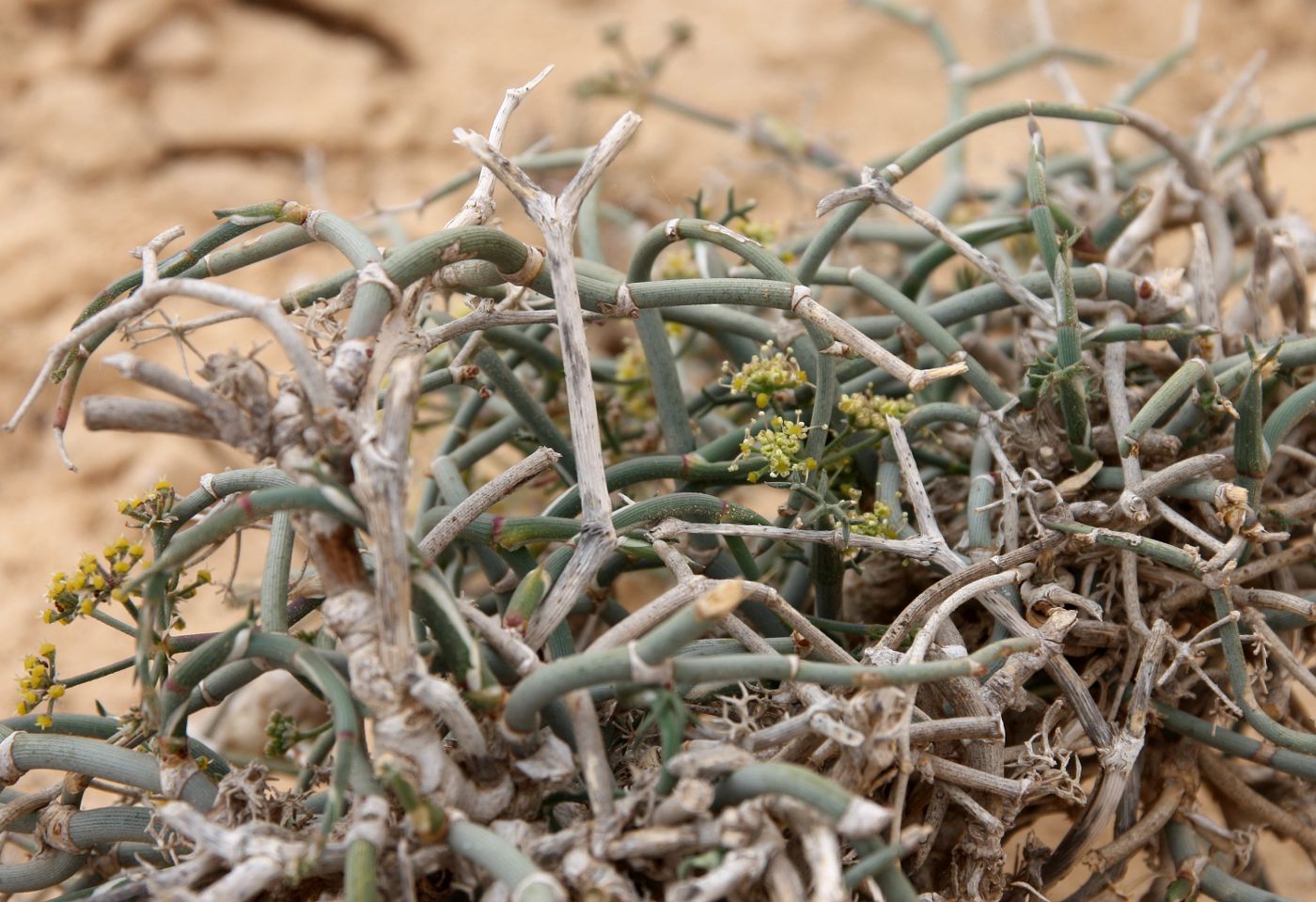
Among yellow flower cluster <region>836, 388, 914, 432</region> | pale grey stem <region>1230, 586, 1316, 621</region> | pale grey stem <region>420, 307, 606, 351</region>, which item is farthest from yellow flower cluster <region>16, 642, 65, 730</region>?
pale grey stem <region>1230, 586, 1316, 621</region>

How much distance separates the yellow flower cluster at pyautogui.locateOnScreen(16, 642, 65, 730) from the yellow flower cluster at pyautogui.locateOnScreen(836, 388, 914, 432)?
23.2 inches

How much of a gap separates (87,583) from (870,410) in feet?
1.89

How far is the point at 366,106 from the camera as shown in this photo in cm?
212

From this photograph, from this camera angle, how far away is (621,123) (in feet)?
2.47

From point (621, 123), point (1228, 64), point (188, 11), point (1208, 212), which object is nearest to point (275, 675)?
point (621, 123)

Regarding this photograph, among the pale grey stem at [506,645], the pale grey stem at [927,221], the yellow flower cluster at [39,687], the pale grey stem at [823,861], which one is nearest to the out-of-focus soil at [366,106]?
the pale grey stem at [927,221]

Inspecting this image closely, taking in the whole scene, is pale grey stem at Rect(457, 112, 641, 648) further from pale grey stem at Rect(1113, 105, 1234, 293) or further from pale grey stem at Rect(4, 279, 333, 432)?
pale grey stem at Rect(1113, 105, 1234, 293)

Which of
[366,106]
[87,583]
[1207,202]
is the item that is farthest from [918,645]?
[366,106]

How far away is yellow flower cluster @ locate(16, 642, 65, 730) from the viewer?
75 cm

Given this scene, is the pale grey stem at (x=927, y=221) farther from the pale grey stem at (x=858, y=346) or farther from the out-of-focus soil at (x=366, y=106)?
the out-of-focus soil at (x=366, y=106)

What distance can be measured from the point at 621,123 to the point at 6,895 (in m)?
0.69

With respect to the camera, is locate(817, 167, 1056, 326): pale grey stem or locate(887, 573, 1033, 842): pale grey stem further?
locate(817, 167, 1056, 326): pale grey stem

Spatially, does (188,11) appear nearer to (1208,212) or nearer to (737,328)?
(737,328)

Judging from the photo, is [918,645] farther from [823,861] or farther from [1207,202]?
[1207,202]
